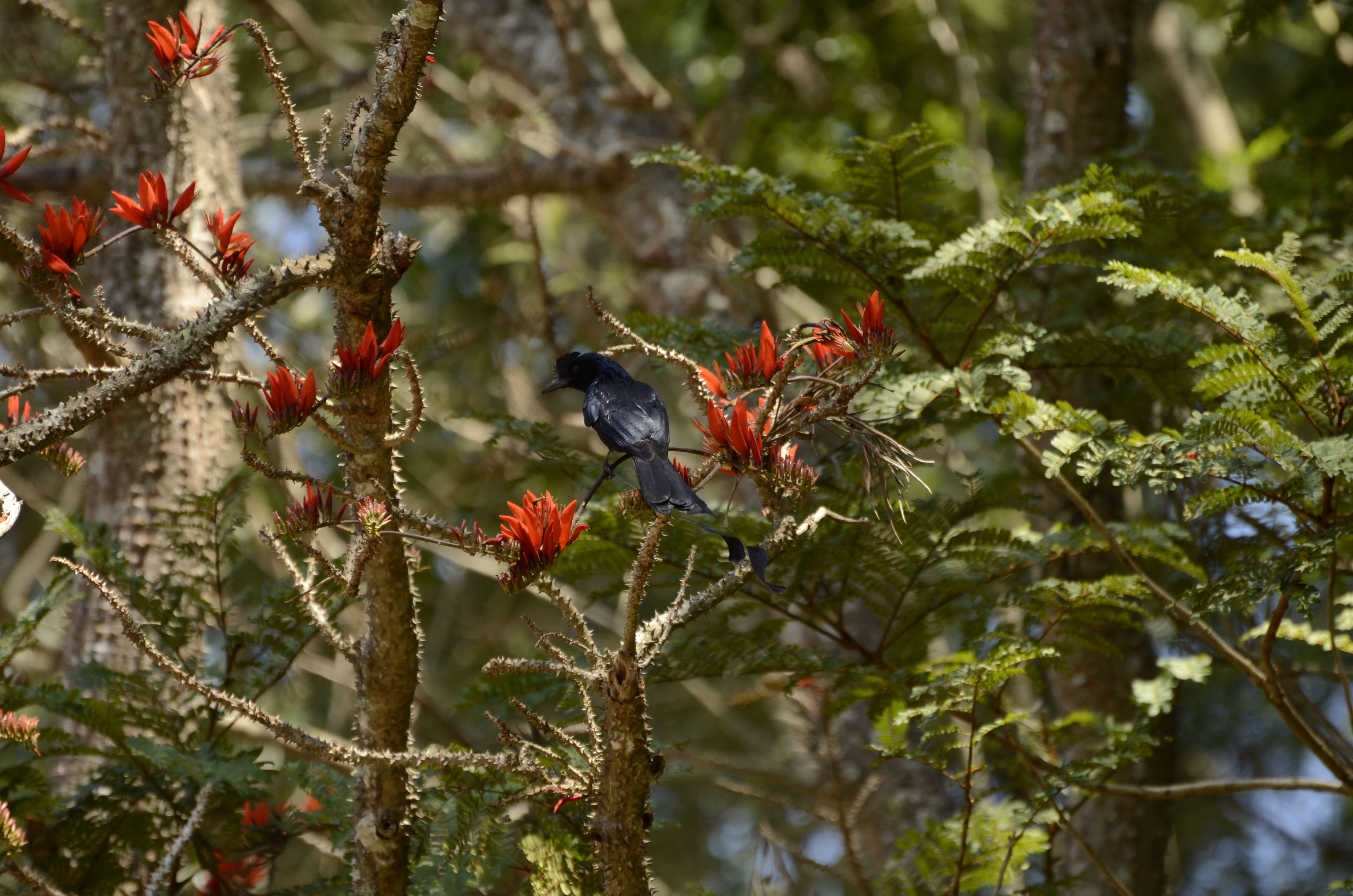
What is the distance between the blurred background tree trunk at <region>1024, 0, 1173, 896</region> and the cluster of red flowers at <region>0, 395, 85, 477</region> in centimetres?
288

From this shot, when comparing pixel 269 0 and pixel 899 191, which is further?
pixel 269 0

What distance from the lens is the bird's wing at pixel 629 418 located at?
192 cm

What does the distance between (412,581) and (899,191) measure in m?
1.73

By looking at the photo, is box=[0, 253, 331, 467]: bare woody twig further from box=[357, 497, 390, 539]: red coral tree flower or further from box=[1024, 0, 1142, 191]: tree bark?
box=[1024, 0, 1142, 191]: tree bark

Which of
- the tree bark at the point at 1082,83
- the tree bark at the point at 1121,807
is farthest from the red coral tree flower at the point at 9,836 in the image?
the tree bark at the point at 1082,83

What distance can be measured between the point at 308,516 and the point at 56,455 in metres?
0.60

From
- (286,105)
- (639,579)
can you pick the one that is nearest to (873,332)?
(639,579)

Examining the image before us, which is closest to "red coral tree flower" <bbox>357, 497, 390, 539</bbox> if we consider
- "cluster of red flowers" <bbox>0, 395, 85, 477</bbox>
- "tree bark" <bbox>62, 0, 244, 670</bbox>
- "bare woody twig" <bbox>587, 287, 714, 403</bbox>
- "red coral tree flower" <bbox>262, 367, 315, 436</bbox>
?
"red coral tree flower" <bbox>262, 367, 315, 436</bbox>

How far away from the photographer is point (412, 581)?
2.11 meters

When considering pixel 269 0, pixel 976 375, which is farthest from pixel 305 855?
pixel 976 375

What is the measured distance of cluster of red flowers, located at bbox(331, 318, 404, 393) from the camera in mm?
1737

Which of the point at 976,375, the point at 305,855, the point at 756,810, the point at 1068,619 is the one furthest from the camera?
the point at 756,810

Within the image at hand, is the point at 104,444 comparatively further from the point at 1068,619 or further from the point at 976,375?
the point at 1068,619

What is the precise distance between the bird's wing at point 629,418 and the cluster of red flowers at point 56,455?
0.93m
